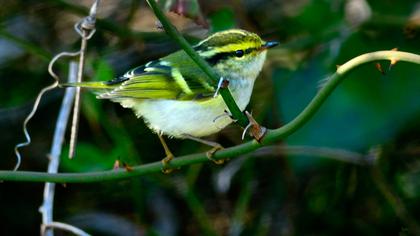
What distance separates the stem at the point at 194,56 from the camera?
1374mm

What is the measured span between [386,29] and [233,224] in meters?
1.00

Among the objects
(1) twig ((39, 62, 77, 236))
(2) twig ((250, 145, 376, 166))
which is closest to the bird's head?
(1) twig ((39, 62, 77, 236))

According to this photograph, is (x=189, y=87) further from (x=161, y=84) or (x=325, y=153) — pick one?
(x=325, y=153)

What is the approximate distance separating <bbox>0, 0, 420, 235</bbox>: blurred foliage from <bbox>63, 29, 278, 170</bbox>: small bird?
1.58ft

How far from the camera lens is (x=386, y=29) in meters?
2.95

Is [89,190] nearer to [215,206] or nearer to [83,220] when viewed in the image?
[83,220]

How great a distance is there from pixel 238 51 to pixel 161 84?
251mm

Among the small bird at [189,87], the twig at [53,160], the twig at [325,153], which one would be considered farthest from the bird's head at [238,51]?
the twig at [325,153]

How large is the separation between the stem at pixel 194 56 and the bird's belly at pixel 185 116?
1.22 feet

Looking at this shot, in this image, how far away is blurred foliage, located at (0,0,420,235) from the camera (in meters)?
2.81

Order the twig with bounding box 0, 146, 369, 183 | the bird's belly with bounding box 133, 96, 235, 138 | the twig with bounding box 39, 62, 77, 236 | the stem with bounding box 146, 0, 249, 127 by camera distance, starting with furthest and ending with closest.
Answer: the twig with bounding box 39, 62, 77, 236 → the bird's belly with bounding box 133, 96, 235, 138 → the twig with bounding box 0, 146, 369, 183 → the stem with bounding box 146, 0, 249, 127

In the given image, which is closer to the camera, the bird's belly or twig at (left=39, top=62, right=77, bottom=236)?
the bird's belly

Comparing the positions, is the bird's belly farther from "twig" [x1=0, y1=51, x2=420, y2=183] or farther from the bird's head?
"twig" [x1=0, y1=51, x2=420, y2=183]

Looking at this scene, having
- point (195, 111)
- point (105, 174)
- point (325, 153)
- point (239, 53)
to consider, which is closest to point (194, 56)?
point (105, 174)
